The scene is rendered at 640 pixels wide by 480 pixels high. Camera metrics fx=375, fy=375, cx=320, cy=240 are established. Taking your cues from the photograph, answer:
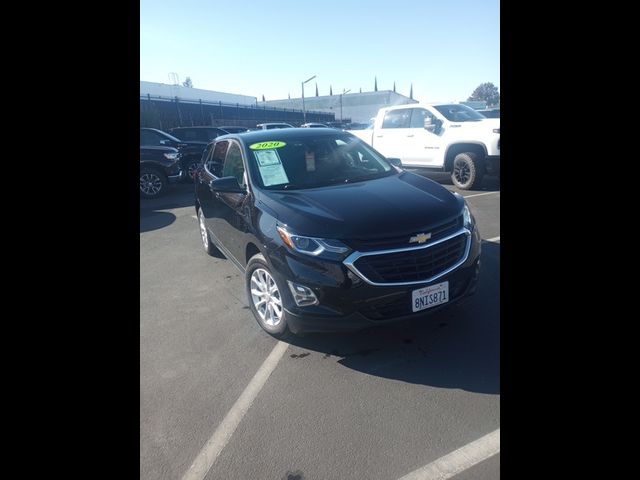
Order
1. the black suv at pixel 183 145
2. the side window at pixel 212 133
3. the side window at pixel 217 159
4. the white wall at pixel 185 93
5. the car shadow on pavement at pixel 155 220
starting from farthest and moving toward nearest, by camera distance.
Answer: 1. the white wall at pixel 185 93
2. the side window at pixel 212 133
3. the black suv at pixel 183 145
4. the car shadow on pavement at pixel 155 220
5. the side window at pixel 217 159

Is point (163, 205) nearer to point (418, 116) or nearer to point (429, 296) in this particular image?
point (418, 116)

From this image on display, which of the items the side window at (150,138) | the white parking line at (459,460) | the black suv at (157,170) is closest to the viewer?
the white parking line at (459,460)

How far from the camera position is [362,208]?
278 centimetres

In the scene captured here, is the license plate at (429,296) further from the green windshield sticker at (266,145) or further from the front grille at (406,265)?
the green windshield sticker at (266,145)

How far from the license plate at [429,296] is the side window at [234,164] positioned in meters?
1.90

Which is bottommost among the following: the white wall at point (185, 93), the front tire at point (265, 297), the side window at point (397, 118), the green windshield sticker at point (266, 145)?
the front tire at point (265, 297)

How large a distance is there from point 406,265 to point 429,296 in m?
0.28

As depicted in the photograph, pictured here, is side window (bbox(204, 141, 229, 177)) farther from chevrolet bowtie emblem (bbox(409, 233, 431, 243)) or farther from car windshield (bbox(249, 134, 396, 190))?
chevrolet bowtie emblem (bbox(409, 233, 431, 243))

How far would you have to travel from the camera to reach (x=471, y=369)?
99.0 inches

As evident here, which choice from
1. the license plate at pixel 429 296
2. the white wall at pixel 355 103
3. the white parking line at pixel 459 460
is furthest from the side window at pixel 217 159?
the white wall at pixel 355 103

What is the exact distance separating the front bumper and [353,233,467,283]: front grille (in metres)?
0.05

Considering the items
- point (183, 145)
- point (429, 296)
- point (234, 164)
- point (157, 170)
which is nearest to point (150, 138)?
point (183, 145)

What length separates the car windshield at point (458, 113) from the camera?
886 cm
